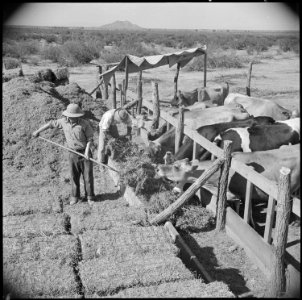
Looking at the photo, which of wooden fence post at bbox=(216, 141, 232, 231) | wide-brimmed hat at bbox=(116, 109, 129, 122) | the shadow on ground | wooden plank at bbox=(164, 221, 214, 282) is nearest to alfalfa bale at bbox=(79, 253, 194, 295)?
wooden plank at bbox=(164, 221, 214, 282)

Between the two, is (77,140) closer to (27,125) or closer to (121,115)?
(121,115)

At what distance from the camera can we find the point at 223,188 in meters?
5.83

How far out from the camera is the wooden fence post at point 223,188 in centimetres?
571

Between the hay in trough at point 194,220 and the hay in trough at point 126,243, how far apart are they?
2.15ft

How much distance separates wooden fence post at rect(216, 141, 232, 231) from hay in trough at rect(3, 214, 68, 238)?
7.43 ft

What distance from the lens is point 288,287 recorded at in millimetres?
4488

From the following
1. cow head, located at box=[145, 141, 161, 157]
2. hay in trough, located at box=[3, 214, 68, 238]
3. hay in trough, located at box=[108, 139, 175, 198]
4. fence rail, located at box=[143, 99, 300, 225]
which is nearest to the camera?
fence rail, located at box=[143, 99, 300, 225]

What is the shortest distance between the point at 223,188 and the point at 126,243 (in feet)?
5.52

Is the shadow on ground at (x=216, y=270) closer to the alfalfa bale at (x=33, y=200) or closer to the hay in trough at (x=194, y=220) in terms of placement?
the hay in trough at (x=194, y=220)

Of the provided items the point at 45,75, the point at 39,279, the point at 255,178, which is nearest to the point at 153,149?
the point at 255,178

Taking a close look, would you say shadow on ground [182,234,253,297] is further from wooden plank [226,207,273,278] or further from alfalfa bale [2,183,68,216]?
alfalfa bale [2,183,68,216]

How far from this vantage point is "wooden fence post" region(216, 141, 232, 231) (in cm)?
571

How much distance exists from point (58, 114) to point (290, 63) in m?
26.4

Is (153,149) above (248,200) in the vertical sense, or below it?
above
